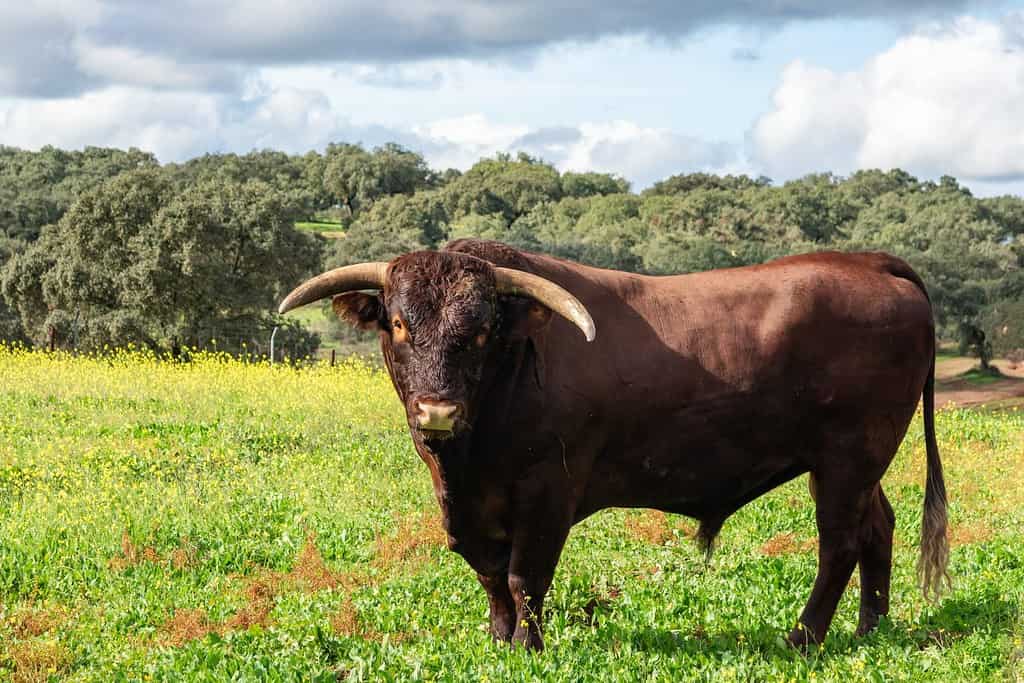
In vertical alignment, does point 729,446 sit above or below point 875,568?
above

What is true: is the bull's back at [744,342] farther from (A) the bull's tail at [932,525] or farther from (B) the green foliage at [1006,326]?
(B) the green foliage at [1006,326]

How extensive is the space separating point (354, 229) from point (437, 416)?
43025 mm

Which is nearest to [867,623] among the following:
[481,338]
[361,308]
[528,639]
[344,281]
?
[528,639]

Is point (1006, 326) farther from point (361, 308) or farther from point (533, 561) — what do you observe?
point (361, 308)

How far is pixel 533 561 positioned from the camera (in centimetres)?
611

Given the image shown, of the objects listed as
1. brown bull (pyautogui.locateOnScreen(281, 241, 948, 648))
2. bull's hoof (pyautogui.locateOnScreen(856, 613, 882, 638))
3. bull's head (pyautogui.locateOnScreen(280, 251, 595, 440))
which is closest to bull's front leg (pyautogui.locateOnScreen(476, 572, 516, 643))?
brown bull (pyautogui.locateOnScreen(281, 241, 948, 648))

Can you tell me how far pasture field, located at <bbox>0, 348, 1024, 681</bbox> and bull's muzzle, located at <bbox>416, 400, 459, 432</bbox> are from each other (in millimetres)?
1396

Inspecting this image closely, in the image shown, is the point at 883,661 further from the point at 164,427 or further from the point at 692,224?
the point at 692,224

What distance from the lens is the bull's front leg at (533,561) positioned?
6.07 meters

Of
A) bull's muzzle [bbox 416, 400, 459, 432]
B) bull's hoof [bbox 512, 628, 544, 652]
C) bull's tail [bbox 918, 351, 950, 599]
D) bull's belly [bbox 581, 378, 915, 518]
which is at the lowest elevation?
bull's hoof [bbox 512, 628, 544, 652]

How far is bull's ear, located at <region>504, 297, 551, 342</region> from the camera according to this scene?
5742 mm

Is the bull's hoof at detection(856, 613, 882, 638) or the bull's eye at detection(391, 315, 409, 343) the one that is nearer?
the bull's eye at detection(391, 315, 409, 343)

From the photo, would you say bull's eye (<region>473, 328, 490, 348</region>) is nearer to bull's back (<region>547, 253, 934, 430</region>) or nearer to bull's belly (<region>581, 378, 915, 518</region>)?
bull's back (<region>547, 253, 934, 430</region>)

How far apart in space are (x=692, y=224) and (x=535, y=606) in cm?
6984
